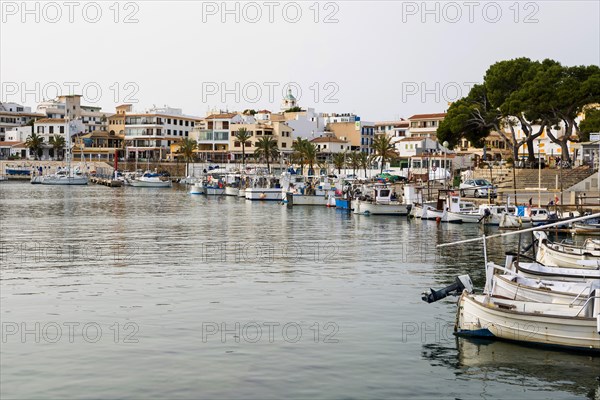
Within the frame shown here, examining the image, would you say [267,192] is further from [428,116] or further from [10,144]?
[10,144]

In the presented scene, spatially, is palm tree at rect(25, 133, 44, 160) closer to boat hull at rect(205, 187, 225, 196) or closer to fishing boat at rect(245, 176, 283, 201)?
boat hull at rect(205, 187, 225, 196)

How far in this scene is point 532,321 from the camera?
794 inches

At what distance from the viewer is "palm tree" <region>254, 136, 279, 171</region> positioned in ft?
443

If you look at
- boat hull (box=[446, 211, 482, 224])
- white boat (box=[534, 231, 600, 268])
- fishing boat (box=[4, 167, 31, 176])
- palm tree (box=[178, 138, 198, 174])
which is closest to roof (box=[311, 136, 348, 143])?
palm tree (box=[178, 138, 198, 174])

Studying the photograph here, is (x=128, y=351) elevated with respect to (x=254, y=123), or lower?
lower

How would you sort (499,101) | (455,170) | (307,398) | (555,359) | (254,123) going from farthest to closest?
1. (254,123)
2. (455,170)
3. (499,101)
4. (555,359)
5. (307,398)

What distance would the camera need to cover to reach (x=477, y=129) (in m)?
90.5

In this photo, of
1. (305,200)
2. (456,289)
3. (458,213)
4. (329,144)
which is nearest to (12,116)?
(329,144)

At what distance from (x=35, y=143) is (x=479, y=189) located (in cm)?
10893

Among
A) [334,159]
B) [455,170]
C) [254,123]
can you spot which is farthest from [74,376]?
[254,123]

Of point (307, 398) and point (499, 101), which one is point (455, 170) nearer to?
point (499, 101)

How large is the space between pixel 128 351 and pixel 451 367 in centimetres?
796

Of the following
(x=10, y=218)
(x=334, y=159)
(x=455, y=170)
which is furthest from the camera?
(x=334, y=159)

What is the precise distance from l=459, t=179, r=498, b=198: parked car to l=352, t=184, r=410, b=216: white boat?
257 inches
